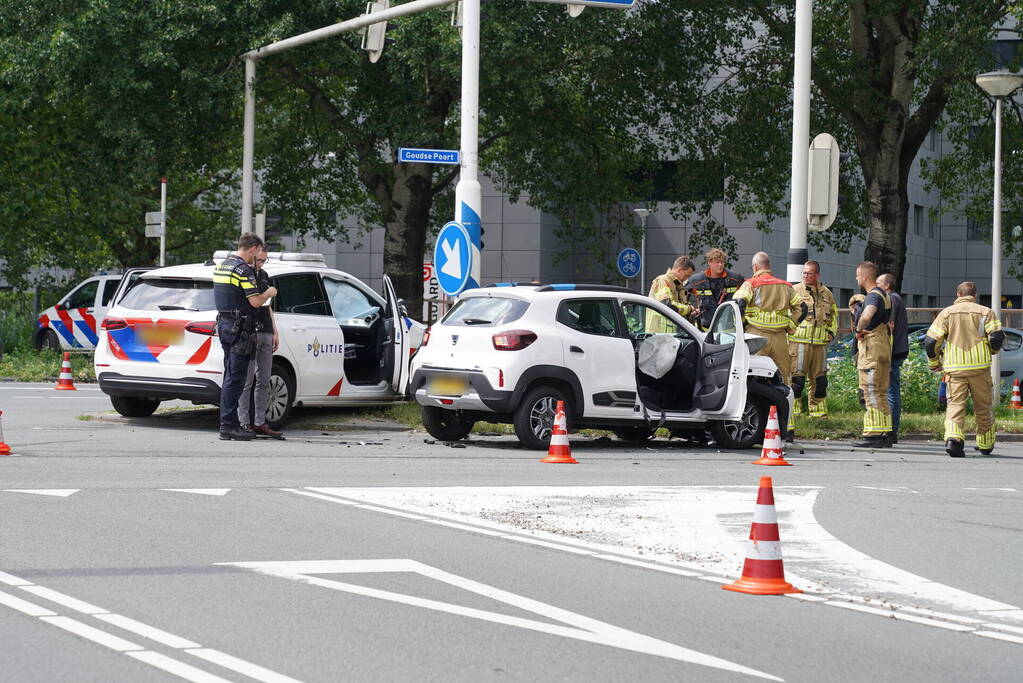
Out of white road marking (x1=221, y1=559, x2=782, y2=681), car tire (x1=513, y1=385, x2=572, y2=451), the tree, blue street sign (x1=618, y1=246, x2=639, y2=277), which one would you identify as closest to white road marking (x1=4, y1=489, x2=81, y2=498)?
white road marking (x1=221, y1=559, x2=782, y2=681)

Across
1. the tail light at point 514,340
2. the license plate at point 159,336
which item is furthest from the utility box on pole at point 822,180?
the license plate at point 159,336

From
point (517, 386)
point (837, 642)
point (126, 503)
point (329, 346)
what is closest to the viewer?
point (837, 642)

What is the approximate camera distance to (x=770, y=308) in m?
16.3

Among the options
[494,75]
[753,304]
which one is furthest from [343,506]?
[494,75]

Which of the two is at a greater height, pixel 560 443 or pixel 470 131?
pixel 470 131

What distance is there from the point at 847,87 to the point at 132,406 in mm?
14227

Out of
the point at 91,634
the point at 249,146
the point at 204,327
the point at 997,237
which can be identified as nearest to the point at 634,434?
the point at 204,327

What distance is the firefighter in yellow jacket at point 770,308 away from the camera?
16172 millimetres

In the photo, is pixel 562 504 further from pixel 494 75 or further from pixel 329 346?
pixel 494 75

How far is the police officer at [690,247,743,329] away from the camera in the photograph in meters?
17.2

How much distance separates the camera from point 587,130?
1112 inches

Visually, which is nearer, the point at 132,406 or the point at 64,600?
the point at 64,600

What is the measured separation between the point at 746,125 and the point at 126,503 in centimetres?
1986

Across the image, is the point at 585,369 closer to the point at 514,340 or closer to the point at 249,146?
the point at 514,340
